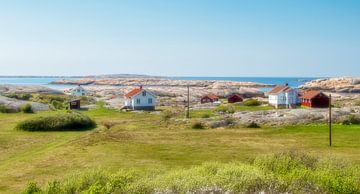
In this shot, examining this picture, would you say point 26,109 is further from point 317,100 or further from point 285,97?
point 317,100

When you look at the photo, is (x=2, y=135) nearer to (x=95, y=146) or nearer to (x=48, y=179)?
(x=95, y=146)

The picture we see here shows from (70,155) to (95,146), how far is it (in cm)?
450

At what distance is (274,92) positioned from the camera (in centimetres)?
8675

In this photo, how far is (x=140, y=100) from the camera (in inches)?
3108

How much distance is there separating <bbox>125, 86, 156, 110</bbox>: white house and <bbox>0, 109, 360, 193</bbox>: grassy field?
22414mm

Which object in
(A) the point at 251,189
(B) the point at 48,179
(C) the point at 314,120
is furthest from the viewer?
(C) the point at 314,120

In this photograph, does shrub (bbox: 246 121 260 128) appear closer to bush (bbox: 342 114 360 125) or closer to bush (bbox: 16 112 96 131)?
bush (bbox: 342 114 360 125)

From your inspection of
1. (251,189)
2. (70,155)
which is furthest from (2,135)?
(251,189)

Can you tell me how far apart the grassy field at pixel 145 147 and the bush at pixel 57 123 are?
6.57ft

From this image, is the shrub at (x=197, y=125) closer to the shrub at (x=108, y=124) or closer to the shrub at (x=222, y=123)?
the shrub at (x=222, y=123)

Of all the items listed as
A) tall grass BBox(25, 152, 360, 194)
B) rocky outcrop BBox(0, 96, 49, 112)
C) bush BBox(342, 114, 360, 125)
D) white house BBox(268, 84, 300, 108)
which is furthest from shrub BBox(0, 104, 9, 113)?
tall grass BBox(25, 152, 360, 194)

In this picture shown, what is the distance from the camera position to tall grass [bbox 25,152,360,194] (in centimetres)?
1523

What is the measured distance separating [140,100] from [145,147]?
43.2 metres

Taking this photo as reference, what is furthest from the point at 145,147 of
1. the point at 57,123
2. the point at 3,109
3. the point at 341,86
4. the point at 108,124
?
the point at 341,86
